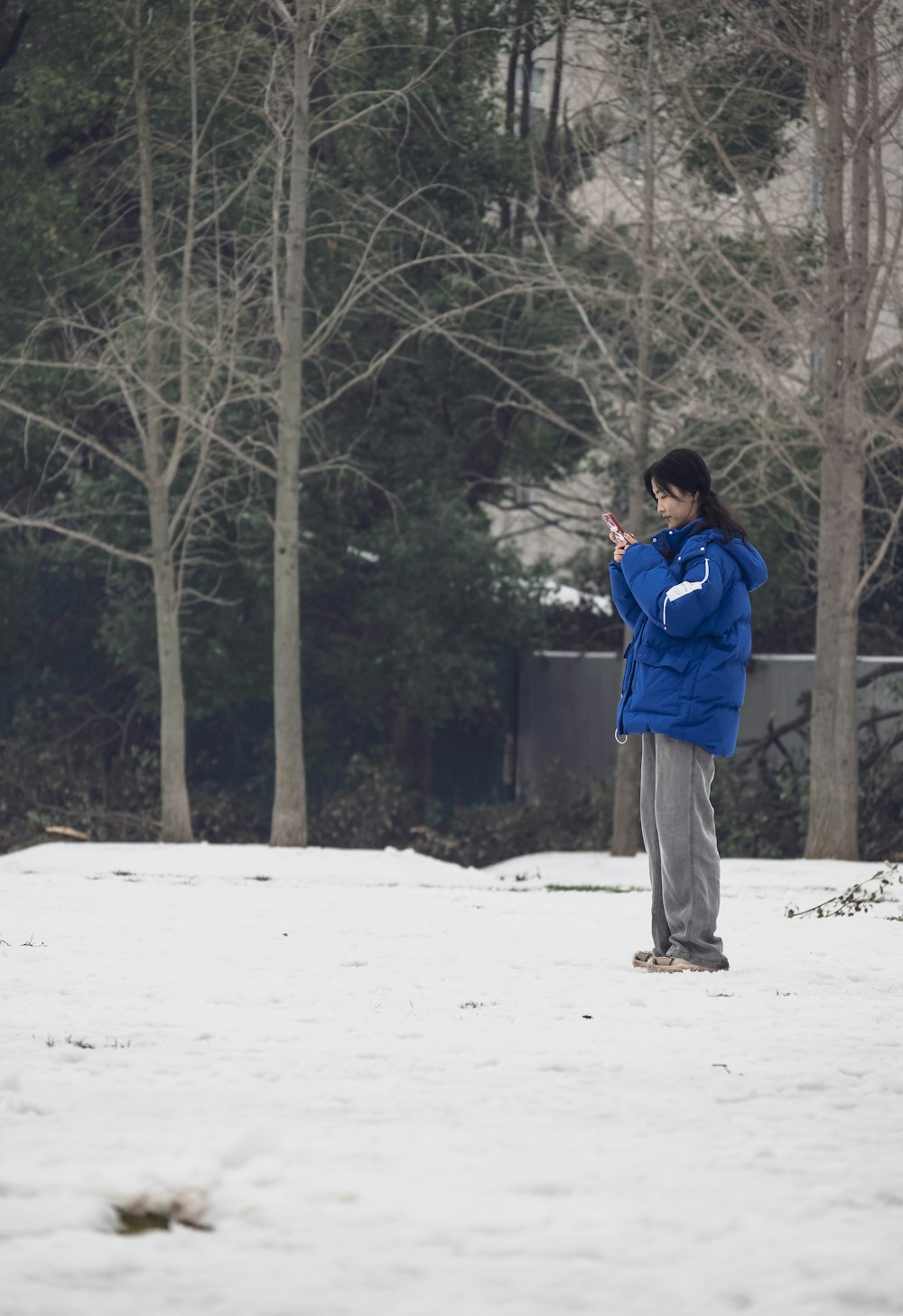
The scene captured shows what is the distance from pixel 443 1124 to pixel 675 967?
2.58 m

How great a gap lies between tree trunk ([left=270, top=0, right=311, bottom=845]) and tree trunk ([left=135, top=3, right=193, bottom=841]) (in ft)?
4.11

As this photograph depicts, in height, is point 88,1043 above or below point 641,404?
below

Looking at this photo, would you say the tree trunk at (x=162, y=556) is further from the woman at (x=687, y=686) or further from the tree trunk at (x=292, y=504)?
the woman at (x=687, y=686)

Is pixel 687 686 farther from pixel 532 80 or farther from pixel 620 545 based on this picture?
pixel 532 80

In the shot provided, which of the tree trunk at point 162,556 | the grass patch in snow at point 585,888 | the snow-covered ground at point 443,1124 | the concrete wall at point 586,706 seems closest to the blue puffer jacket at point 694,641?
the snow-covered ground at point 443,1124

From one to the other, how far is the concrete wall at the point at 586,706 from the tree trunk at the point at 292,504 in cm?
475

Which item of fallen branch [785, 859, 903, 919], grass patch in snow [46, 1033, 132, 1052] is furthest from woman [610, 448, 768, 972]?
grass patch in snow [46, 1033, 132, 1052]

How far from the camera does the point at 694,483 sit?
6.46 m

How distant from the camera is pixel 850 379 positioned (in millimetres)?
13742

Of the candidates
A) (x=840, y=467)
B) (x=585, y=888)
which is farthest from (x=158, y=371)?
(x=585, y=888)

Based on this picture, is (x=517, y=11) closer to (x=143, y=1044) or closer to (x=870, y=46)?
(x=870, y=46)

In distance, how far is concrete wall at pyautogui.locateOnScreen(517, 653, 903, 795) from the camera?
18047 millimetres

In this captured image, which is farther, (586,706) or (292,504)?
(586,706)

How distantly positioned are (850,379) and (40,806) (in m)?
10.4
